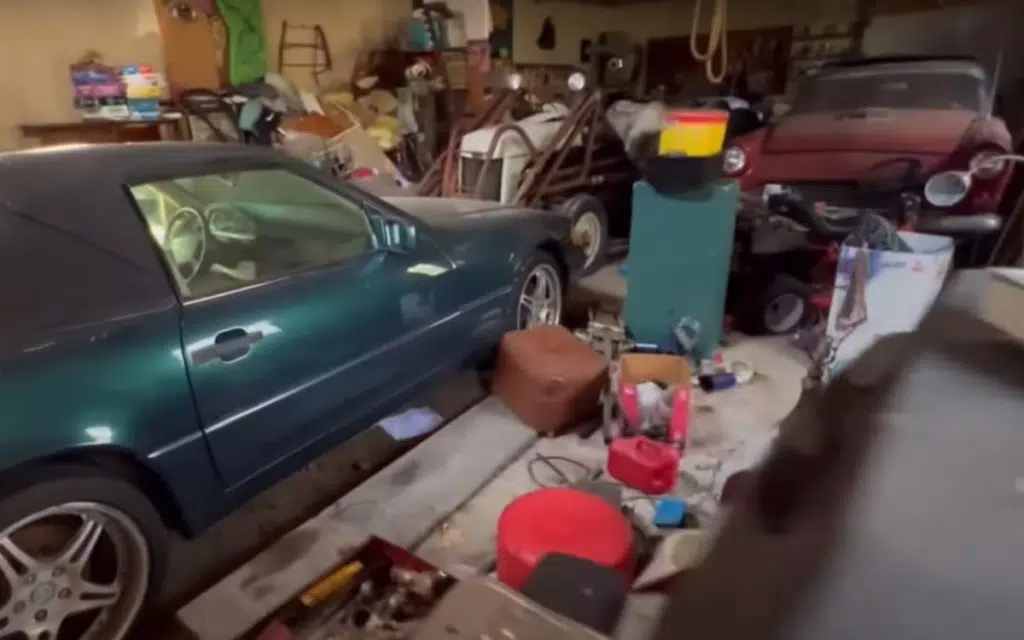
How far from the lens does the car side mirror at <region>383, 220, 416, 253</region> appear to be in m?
2.62

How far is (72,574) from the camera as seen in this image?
5.76 feet

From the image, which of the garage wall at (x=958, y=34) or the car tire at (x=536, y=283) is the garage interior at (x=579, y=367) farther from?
the garage wall at (x=958, y=34)

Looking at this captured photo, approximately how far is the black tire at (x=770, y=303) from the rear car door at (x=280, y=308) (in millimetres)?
2041

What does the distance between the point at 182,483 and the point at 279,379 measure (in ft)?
1.29

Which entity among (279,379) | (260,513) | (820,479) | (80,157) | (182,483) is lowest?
(260,513)

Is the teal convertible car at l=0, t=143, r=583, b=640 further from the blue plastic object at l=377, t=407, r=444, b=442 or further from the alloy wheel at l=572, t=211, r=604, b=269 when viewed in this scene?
the alloy wheel at l=572, t=211, r=604, b=269

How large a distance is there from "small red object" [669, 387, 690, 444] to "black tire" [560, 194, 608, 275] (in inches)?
82.7

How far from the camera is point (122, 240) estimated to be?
1.87m

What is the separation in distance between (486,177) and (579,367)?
2108mm

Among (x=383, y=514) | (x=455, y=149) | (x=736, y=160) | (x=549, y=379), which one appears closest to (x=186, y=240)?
(x=383, y=514)

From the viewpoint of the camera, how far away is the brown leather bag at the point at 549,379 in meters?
2.92

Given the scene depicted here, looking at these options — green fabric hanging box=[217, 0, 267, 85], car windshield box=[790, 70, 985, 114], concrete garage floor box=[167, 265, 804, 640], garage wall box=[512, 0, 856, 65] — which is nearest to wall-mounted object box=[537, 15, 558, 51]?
garage wall box=[512, 0, 856, 65]

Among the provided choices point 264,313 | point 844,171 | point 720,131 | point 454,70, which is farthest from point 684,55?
point 264,313

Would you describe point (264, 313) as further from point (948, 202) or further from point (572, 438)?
point (948, 202)
